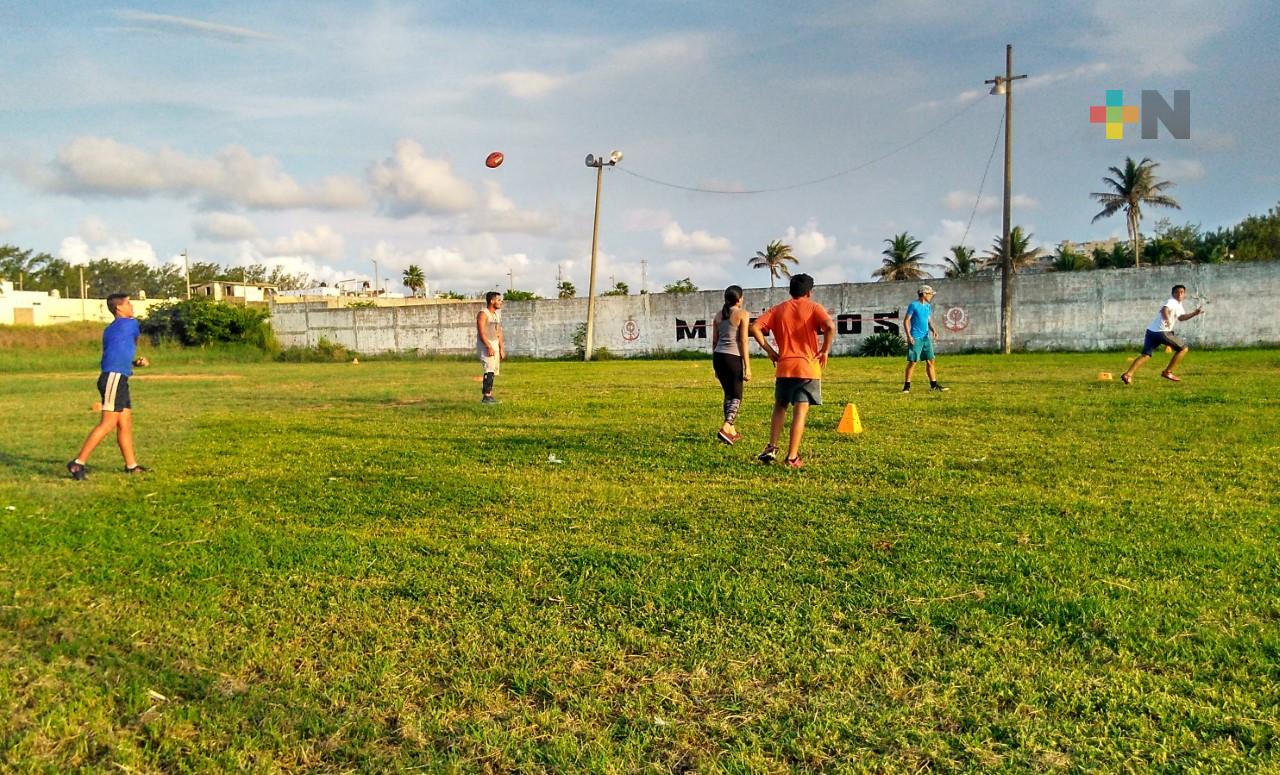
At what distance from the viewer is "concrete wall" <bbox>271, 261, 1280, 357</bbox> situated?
27.1 metres

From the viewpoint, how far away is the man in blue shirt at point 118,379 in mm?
7926

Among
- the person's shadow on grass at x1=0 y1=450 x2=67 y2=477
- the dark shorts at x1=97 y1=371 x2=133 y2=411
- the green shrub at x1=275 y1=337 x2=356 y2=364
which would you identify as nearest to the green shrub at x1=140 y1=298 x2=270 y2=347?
the green shrub at x1=275 y1=337 x2=356 y2=364

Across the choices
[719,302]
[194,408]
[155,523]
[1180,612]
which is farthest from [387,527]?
[719,302]

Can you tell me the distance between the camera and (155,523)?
232 inches

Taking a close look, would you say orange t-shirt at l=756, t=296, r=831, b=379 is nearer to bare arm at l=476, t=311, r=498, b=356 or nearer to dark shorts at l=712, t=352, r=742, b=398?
dark shorts at l=712, t=352, r=742, b=398

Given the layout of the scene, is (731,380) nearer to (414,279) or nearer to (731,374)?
(731,374)

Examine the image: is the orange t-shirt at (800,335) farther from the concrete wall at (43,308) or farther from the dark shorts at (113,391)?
the concrete wall at (43,308)

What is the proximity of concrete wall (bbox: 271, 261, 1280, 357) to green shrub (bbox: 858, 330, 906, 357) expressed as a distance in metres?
0.43

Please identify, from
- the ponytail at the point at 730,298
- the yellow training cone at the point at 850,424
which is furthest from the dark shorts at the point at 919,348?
the ponytail at the point at 730,298

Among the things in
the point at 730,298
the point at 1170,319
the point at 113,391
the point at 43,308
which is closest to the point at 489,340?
the point at 730,298

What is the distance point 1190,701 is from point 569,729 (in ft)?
7.18

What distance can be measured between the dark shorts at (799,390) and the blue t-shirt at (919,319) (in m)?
6.99

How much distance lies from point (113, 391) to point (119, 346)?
45 centimetres

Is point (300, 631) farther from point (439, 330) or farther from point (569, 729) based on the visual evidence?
point (439, 330)
